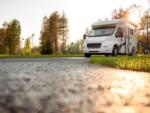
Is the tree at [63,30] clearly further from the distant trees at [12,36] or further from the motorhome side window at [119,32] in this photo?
the motorhome side window at [119,32]

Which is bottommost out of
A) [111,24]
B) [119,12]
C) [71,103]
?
[71,103]

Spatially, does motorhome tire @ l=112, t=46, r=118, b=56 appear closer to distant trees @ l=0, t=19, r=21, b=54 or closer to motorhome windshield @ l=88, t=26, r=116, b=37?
motorhome windshield @ l=88, t=26, r=116, b=37

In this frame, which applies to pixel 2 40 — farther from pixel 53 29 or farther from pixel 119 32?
pixel 119 32

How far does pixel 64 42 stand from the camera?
331 feet

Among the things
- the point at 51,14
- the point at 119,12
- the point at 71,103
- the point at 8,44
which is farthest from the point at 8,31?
the point at 71,103

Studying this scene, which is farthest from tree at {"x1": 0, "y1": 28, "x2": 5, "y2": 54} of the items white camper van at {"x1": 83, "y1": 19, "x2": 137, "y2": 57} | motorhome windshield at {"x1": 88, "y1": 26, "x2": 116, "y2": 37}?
motorhome windshield at {"x1": 88, "y1": 26, "x2": 116, "y2": 37}

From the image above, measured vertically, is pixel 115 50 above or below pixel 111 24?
below

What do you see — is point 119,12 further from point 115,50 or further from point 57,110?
point 57,110

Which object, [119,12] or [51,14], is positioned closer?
[119,12]

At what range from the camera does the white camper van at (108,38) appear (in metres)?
24.1

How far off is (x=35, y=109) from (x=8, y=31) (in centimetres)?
9761

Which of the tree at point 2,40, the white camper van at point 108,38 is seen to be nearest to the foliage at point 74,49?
the tree at point 2,40

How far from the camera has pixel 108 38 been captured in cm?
2412

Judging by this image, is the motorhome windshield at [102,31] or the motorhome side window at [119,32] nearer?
the motorhome windshield at [102,31]
